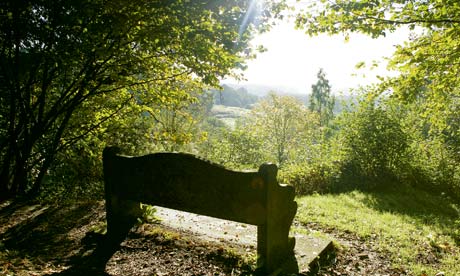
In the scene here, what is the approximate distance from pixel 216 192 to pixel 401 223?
551 centimetres

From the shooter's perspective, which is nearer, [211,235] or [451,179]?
[211,235]

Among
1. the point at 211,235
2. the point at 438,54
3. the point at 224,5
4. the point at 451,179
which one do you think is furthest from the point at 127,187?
the point at 451,179

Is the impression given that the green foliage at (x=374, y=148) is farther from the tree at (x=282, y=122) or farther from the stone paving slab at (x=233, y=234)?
the tree at (x=282, y=122)

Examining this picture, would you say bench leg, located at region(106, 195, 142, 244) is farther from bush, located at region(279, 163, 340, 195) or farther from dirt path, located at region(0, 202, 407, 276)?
bush, located at region(279, 163, 340, 195)

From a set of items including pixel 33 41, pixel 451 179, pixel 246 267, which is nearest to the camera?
pixel 246 267

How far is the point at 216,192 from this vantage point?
407 centimetres

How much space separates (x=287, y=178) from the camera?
12836 millimetres

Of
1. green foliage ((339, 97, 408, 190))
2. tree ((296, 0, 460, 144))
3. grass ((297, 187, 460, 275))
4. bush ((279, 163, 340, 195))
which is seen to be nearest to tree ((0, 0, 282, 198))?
tree ((296, 0, 460, 144))

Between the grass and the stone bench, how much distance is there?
2.18 metres

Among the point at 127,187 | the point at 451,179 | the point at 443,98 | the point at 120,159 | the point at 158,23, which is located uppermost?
the point at 158,23

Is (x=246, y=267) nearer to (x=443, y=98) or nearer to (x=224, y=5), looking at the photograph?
(x=224, y=5)

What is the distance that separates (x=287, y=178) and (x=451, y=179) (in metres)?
6.36

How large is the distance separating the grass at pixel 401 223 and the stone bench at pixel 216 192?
2.18 metres

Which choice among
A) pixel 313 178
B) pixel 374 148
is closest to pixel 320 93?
pixel 374 148
